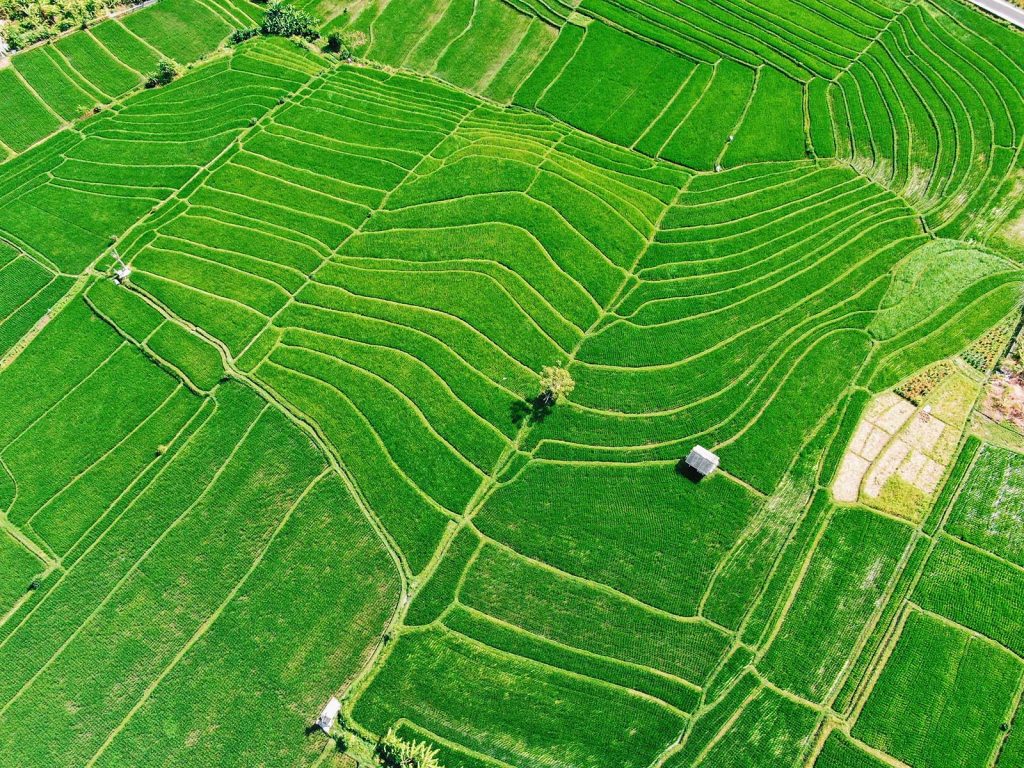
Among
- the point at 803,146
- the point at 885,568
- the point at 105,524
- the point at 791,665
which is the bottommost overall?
the point at 105,524

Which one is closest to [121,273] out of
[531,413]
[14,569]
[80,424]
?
[80,424]

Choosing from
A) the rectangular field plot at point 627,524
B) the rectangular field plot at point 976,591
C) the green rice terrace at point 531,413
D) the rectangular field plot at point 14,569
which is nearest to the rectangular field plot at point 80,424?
the green rice terrace at point 531,413

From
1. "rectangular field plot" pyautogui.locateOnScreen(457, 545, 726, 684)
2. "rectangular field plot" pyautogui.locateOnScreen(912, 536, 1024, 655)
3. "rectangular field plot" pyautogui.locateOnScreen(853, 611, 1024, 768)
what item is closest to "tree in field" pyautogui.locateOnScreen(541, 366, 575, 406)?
"rectangular field plot" pyautogui.locateOnScreen(457, 545, 726, 684)

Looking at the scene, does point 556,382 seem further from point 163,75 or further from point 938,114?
point 163,75

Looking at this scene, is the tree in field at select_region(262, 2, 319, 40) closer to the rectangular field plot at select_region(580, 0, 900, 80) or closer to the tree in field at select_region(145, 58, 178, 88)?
the tree in field at select_region(145, 58, 178, 88)

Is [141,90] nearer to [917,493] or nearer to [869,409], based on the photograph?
[869,409]

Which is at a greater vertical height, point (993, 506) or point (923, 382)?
point (923, 382)

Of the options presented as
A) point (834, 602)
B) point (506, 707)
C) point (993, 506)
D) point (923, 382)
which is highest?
point (923, 382)

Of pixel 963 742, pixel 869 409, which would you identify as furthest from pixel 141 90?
pixel 963 742
